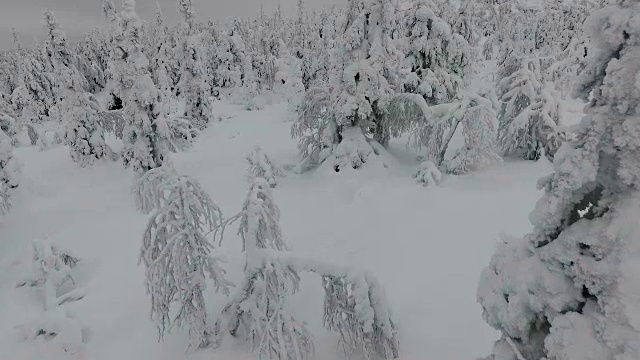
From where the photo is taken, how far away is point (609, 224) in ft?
11.3

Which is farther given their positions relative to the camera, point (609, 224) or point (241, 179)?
point (241, 179)

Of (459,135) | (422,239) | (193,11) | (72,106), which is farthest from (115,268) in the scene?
(193,11)

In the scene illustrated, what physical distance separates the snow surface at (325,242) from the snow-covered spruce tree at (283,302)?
0.67 meters

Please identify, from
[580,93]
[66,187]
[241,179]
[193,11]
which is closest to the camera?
[580,93]

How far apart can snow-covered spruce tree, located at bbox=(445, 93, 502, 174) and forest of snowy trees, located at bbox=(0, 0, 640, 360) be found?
0.17 feet

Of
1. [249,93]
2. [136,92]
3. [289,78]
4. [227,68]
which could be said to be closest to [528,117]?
[136,92]

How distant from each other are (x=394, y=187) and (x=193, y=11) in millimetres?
25378

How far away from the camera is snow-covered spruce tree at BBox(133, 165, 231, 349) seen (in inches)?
275

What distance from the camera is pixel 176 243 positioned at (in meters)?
7.04

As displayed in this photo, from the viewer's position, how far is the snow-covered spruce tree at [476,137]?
1409 cm

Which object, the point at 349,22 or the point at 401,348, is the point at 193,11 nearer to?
the point at 349,22

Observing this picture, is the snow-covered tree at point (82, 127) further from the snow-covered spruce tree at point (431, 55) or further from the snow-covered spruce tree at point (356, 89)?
the snow-covered spruce tree at point (431, 55)

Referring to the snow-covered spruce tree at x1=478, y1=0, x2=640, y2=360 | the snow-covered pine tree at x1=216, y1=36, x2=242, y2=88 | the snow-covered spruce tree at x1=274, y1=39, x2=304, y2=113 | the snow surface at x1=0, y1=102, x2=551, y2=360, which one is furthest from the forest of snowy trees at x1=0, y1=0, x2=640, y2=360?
the snow-covered pine tree at x1=216, y1=36, x2=242, y2=88

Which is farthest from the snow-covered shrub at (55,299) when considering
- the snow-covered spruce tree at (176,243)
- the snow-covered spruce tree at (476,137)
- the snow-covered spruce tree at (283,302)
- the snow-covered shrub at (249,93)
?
the snow-covered shrub at (249,93)
